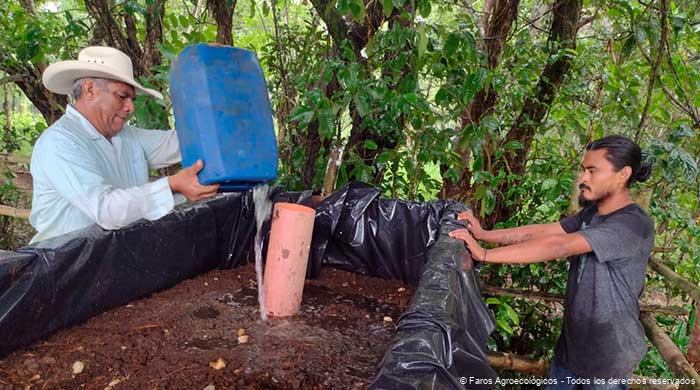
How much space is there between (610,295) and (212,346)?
1.43 meters

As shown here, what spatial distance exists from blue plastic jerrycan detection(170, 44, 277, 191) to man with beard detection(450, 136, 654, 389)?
789mm

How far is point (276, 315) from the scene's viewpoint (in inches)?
72.6

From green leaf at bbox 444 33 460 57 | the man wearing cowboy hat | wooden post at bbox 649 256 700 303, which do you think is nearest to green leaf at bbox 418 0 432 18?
green leaf at bbox 444 33 460 57

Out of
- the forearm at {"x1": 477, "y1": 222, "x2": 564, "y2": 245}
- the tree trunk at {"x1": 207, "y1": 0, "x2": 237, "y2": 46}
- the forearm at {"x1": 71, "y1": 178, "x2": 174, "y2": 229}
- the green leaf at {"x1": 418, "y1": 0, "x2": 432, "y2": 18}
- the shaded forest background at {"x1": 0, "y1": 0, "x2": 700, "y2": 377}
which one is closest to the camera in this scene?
the forearm at {"x1": 71, "y1": 178, "x2": 174, "y2": 229}

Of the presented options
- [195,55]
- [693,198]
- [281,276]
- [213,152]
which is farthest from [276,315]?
[693,198]

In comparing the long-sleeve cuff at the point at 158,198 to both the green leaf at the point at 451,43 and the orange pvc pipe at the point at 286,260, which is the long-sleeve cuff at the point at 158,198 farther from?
the green leaf at the point at 451,43

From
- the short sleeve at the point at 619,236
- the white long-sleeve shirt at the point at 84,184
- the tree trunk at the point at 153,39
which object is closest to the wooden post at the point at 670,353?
the short sleeve at the point at 619,236

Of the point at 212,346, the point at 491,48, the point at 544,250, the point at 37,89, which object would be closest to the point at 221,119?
the point at 212,346

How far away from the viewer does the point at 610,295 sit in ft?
5.82

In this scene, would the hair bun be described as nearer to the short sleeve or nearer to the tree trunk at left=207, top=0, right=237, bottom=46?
the short sleeve

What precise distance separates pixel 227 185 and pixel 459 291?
32.0 inches

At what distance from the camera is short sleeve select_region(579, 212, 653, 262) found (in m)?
1.66

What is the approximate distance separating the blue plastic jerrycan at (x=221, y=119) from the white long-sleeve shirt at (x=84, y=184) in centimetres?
18

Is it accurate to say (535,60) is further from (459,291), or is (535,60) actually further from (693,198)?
(459,291)
